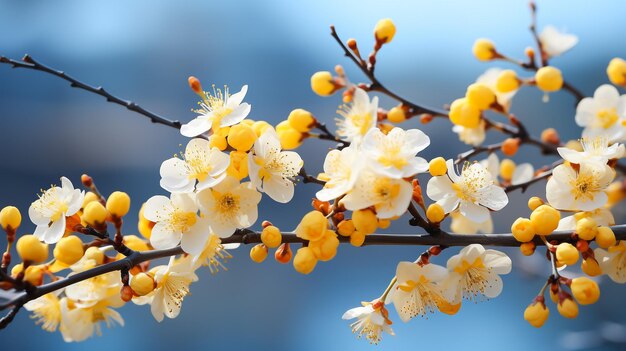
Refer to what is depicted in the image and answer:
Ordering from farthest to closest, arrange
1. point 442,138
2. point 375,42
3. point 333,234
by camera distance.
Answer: point 442,138 < point 375,42 < point 333,234

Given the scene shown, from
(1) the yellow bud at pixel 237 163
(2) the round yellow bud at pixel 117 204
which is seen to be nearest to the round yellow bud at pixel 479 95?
(1) the yellow bud at pixel 237 163

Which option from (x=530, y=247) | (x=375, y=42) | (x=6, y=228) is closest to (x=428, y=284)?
(x=530, y=247)

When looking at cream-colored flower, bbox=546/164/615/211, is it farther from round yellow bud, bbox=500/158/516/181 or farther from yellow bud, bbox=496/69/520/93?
round yellow bud, bbox=500/158/516/181

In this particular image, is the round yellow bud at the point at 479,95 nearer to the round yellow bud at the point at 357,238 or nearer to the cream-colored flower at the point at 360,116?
the cream-colored flower at the point at 360,116

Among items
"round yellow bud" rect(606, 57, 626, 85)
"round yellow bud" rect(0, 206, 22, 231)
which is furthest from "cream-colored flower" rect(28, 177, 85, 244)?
"round yellow bud" rect(606, 57, 626, 85)

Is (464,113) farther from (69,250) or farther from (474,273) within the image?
(69,250)

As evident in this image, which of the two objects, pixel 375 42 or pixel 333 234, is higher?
pixel 375 42

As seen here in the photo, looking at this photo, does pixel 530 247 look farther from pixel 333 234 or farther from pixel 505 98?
pixel 505 98
